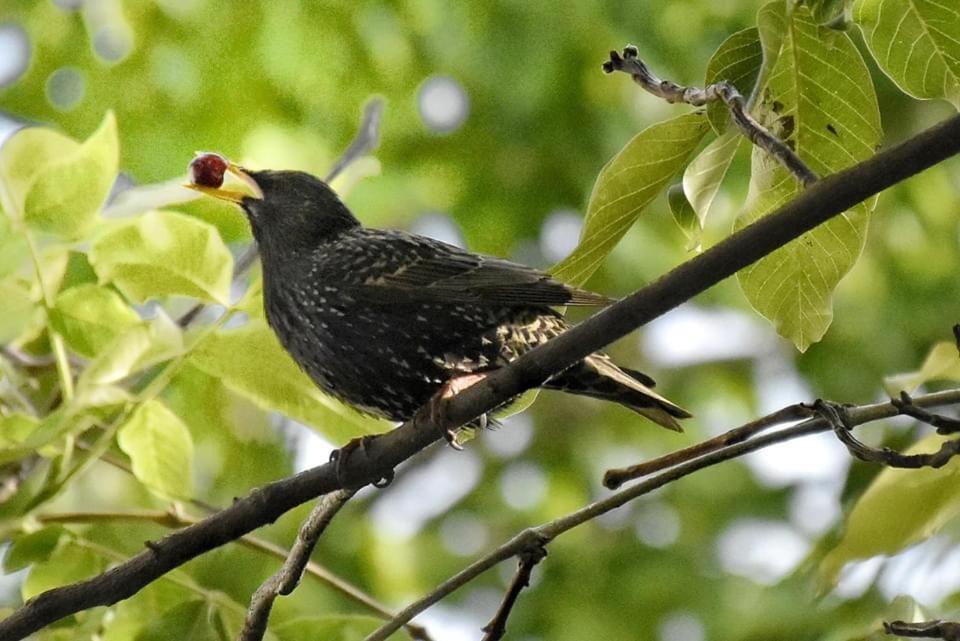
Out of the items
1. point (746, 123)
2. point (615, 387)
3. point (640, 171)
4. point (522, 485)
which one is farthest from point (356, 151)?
point (522, 485)

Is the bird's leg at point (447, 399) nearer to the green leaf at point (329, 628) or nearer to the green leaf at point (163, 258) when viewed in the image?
the green leaf at point (329, 628)

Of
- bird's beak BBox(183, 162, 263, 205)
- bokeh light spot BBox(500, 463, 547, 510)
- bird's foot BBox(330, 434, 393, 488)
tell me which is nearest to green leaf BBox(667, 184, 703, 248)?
bird's foot BBox(330, 434, 393, 488)

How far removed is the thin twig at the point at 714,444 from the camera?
1707 mm

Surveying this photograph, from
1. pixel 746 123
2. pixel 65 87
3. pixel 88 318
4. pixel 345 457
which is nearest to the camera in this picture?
pixel 746 123

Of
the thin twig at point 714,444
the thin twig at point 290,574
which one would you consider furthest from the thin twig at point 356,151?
the thin twig at point 714,444

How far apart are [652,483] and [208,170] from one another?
151 cm

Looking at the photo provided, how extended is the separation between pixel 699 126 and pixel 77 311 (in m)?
1.30

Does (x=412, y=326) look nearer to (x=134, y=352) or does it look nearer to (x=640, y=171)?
(x=134, y=352)

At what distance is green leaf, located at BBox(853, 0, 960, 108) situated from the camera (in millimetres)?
1530

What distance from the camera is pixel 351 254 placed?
316cm

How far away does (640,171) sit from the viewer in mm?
1686

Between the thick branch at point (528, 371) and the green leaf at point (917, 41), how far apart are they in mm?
224

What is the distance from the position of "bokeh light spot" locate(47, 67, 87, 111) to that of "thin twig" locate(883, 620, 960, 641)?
152 inches

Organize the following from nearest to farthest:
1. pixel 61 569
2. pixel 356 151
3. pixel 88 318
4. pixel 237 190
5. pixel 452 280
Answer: pixel 61 569 → pixel 88 318 → pixel 452 280 → pixel 237 190 → pixel 356 151
